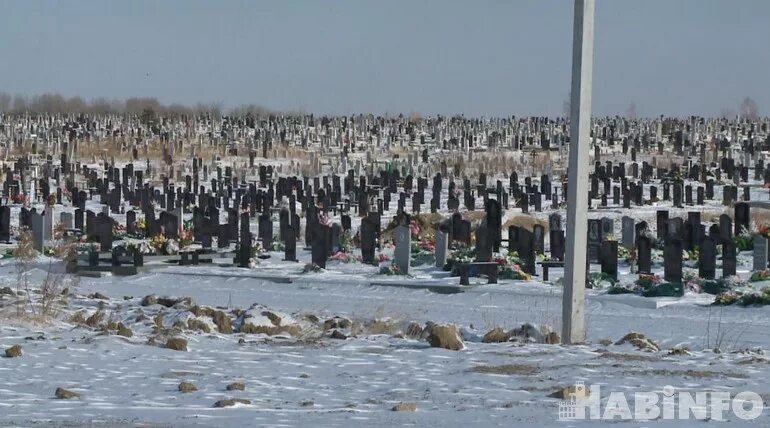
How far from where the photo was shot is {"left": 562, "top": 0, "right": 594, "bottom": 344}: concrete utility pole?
12.3 metres

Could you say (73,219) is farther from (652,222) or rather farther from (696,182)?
(696,182)

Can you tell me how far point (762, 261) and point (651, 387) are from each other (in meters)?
12.5

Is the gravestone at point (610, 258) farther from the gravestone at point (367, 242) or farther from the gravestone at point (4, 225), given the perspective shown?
the gravestone at point (4, 225)

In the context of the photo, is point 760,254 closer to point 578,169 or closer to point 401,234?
point 401,234

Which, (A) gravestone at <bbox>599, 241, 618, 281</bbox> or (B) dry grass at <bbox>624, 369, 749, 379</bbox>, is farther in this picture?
(A) gravestone at <bbox>599, 241, 618, 281</bbox>

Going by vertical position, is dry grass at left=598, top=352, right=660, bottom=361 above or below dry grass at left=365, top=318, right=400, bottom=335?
above

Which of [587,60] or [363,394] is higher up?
[587,60]

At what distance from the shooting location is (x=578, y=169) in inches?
491

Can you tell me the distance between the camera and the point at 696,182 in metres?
43.2

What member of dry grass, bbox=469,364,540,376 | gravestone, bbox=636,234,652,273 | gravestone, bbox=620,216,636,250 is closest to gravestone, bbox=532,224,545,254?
gravestone, bbox=620,216,636,250

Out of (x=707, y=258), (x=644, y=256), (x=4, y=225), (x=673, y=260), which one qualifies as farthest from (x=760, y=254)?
(x=4, y=225)

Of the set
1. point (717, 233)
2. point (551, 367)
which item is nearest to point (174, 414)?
point (551, 367)

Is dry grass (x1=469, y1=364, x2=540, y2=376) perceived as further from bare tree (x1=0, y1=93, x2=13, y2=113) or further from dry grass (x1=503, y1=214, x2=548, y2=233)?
bare tree (x1=0, y1=93, x2=13, y2=113)

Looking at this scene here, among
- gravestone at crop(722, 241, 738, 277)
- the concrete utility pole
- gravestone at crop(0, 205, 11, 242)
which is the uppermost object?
the concrete utility pole
